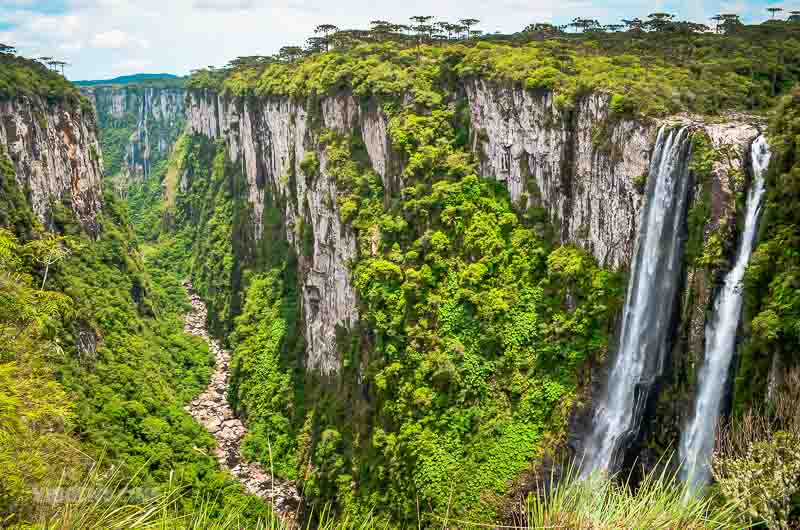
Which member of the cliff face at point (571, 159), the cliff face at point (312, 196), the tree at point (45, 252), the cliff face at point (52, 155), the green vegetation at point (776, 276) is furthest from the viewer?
the cliff face at point (52, 155)

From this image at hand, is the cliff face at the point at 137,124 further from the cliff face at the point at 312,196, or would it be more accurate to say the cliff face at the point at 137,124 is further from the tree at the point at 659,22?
the tree at the point at 659,22

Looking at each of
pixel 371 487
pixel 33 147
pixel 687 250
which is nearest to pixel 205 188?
pixel 33 147

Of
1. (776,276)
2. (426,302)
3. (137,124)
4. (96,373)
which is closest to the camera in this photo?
(776,276)

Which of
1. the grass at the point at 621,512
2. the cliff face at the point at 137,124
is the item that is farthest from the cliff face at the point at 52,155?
the cliff face at the point at 137,124

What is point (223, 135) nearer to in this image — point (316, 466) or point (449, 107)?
point (449, 107)

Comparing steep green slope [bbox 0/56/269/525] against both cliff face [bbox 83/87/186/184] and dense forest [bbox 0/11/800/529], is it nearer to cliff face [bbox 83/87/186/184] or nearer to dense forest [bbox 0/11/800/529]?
dense forest [bbox 0/11/800/529]

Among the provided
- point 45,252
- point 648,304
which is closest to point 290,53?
point 45,252

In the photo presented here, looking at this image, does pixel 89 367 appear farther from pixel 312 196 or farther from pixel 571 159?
pixel 571 159
